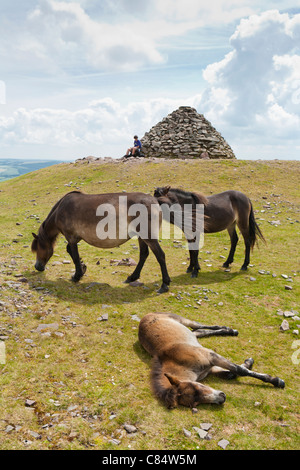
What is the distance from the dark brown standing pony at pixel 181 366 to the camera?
446cm

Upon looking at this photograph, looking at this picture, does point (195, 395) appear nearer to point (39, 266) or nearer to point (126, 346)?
point (126, 346)

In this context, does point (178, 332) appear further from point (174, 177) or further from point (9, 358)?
point (174, 177)

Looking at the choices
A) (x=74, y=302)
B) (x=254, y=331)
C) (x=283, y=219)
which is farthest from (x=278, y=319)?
(x=283, y=219)

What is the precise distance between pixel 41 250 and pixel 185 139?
28.8 metres

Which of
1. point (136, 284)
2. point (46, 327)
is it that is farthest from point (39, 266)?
point (46, 327)

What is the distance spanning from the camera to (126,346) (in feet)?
19.6

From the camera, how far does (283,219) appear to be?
1706cm

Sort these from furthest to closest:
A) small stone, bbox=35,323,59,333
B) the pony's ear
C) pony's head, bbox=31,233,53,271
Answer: pony's head, bbox=31,233,53,271 < small stone, bbox=35,323,59,333 < the pony's ear

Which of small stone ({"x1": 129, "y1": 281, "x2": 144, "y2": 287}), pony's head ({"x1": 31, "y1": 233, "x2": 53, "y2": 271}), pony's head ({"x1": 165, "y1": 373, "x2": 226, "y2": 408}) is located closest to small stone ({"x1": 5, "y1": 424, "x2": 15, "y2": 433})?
pony's head ({"x1": 165, "y1": 373, "x2": 226, "y2": 408})

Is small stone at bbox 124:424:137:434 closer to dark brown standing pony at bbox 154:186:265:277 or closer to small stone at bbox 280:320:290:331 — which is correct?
small stone at bbox 280:320:290:331

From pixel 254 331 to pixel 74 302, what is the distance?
4213 millimetres

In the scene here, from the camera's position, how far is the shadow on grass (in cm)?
798

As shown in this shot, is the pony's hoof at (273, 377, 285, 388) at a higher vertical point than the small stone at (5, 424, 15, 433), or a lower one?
higher

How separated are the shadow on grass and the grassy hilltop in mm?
29
